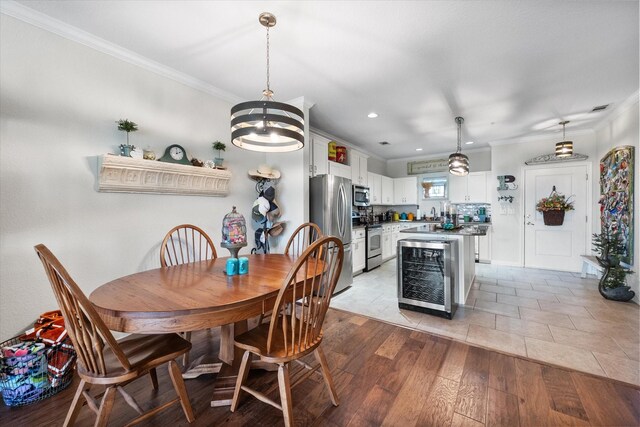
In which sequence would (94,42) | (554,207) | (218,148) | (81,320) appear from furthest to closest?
(554,207) < (218,148) < (94,42) < (81,320)

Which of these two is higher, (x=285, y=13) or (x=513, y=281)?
(x=285, y=13)

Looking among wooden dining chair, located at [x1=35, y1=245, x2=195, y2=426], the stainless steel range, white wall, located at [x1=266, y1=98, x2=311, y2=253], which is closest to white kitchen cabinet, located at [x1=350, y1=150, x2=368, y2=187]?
the stainless steel range

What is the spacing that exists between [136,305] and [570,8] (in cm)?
327

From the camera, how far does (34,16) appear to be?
189cm

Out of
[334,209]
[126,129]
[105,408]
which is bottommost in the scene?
[105,408]

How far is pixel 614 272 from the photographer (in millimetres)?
3385

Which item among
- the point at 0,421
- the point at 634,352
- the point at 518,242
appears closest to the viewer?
the point at 0,421

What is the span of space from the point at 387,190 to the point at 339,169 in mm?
2403

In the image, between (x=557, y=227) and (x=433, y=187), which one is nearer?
(x=557, y=227)

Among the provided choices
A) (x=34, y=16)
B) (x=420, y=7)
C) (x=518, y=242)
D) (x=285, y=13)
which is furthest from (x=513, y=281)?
(x=34, y=16)

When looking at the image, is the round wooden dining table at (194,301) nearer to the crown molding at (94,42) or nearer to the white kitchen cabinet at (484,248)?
the crown molding at (94,42)

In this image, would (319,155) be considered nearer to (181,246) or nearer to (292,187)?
(292,187)

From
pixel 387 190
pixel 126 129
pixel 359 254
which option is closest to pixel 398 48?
pixel 126 129

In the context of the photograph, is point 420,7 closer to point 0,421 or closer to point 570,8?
point 570,8
